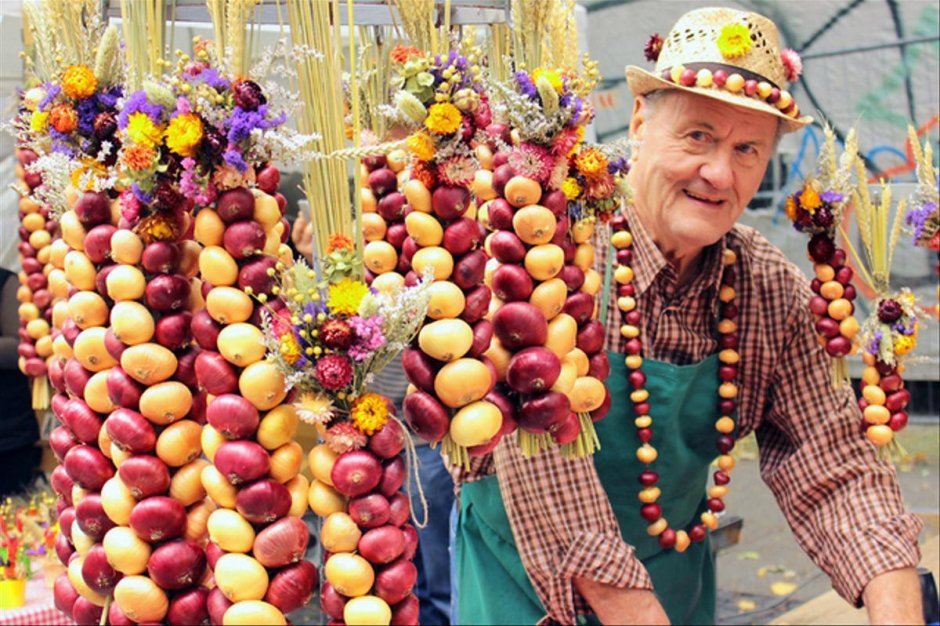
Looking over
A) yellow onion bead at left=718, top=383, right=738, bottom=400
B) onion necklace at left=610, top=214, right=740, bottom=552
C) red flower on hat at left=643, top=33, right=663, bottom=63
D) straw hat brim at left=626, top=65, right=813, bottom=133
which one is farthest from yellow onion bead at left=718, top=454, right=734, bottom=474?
red flower on hat at left=643, top=33, right=663, bottom=63

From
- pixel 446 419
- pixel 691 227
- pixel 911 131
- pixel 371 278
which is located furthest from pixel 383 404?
pixel 911 131

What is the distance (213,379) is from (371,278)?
20.2 inches

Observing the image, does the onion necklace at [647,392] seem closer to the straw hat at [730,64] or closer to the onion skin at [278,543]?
the straw hat at [730,64]

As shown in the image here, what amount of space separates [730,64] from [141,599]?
3.98 ft

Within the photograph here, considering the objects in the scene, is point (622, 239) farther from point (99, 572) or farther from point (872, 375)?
point (99, 572)

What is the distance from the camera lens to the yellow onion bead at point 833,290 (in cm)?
197

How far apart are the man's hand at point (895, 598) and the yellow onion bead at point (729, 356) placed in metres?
0.44

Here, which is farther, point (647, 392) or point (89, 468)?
point (647, 392)

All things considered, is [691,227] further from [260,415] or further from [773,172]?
[773,172]

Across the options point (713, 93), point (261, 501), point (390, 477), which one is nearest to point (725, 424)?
point (713, 93)

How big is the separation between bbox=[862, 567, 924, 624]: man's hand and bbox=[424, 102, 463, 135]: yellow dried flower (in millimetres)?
1086

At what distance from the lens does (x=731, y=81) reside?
6.06 ft

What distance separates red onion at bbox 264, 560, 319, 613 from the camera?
131 centimetres

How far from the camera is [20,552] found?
258 cm
